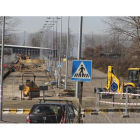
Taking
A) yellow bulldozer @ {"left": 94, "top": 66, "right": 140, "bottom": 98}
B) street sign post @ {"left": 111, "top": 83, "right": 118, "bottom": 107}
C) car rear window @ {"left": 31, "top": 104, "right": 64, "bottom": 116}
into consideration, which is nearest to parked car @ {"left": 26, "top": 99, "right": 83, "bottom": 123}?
car rear window @ {"left": 31, "top": 104, "right": 64, "bottom": 116}

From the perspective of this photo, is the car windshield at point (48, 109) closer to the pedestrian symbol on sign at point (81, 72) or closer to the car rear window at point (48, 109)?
the car rear window at point (48, 109)

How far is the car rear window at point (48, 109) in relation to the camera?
1085 centimetres

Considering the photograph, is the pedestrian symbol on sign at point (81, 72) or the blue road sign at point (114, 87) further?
the blue road sign at point (114, 87)

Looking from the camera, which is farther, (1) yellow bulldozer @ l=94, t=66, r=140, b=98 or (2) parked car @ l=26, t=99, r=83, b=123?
(1) yellow bulldozer @ l=94, t=66, r=140, b=98

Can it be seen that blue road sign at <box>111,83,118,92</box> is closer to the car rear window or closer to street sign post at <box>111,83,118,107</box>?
street sign post at <box>111,83,118,107</box>

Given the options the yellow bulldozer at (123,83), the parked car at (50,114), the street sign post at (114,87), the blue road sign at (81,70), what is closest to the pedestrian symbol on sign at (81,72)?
the blue road sign at (81,70)

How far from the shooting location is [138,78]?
3103 cm

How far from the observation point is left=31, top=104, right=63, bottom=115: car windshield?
10880 mm

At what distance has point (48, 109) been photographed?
36.2 feet

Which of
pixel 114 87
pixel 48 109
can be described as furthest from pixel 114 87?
pixel 48 109

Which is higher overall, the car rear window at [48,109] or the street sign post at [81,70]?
the street sign post at [81,70]

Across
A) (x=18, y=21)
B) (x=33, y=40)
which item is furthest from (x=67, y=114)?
(x=33, y=40)

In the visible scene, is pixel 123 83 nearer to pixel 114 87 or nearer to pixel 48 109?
pixel 114 87
